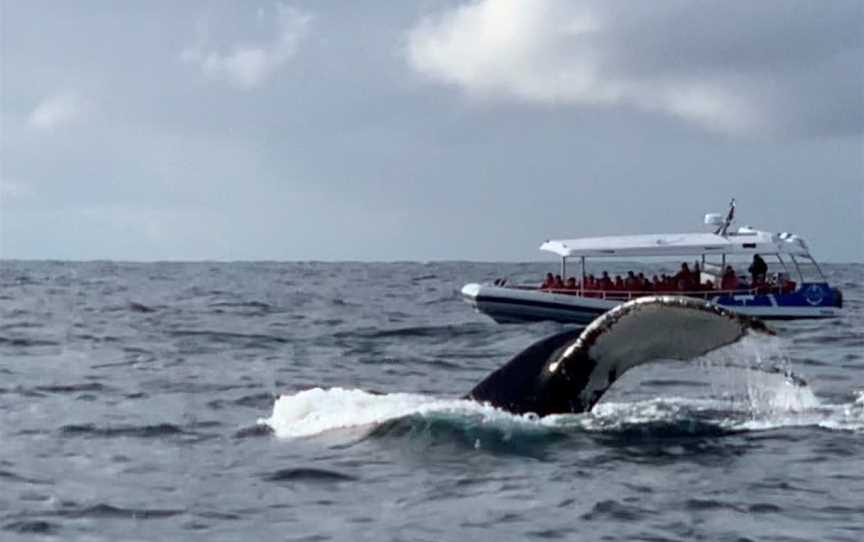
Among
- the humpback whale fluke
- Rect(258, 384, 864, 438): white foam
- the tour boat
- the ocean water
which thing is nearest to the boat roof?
the tour boat

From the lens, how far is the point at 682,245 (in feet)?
109

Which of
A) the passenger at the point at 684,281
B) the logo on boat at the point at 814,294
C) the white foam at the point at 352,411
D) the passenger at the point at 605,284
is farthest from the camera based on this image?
the logo on boat at the point at 814,294

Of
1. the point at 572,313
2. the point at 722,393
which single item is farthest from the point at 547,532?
the point at 572,313

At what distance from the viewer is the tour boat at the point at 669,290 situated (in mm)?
32344

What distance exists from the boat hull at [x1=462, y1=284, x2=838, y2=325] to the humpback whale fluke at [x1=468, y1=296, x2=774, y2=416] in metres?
20.8

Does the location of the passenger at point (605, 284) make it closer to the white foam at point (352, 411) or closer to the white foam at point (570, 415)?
the white foam at point (570, 415)

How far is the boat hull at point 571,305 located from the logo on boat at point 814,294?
2 cm

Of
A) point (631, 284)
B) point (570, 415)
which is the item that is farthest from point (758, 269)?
point (570, 415)

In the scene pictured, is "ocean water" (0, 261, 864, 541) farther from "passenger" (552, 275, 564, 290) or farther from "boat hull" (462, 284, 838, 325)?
"passenger" (552, 275, 564, 290)

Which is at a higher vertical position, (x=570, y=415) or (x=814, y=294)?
(x=814, y=294)

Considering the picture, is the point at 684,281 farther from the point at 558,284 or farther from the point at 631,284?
the point at 558,284

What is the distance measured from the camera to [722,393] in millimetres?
15164

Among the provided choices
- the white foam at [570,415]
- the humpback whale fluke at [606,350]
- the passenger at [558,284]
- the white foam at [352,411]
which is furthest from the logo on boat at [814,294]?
the humpback whale fluke at [606,350]

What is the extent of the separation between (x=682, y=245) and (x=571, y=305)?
3431 millimetres
